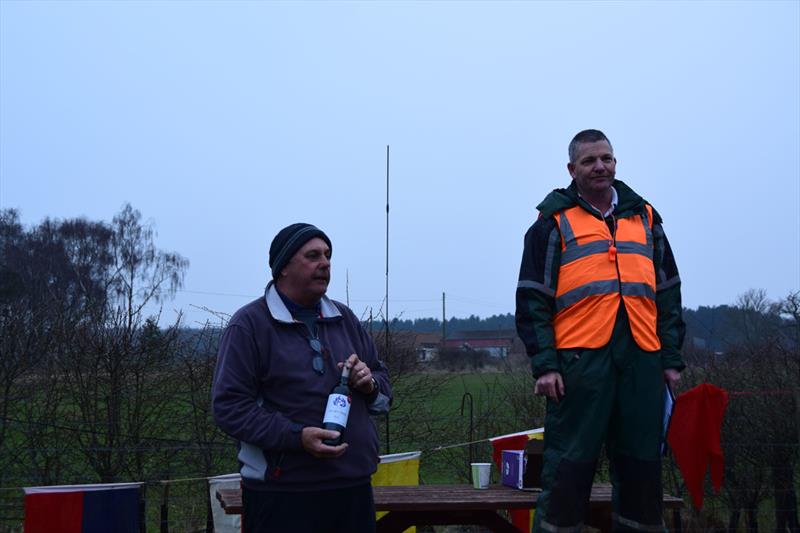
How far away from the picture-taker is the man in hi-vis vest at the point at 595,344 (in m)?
3.04

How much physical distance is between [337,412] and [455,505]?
1.20 m

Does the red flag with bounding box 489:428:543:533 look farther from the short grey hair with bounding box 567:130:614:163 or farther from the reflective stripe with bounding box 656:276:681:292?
the short grey hair with bounding box 567:130:614:163

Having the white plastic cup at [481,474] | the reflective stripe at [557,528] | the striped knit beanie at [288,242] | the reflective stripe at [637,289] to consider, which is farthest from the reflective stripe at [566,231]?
the white plastic cup at [481,474]

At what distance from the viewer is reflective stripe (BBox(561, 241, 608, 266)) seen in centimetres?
318

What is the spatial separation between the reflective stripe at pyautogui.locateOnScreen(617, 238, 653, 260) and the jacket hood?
134 mm

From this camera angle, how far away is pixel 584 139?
3.35 metres

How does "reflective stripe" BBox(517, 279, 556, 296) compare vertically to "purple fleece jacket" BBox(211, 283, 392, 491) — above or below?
above

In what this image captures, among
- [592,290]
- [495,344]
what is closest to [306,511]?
[592,290]

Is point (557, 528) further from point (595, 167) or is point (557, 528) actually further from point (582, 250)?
point (595, 167)

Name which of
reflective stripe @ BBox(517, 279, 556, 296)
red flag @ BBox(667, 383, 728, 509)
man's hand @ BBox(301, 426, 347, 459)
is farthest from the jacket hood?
man's hand @ BBox(301, 426, 347, 459)

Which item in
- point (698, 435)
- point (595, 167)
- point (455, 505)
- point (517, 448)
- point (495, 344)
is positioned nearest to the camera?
point (595, 167)

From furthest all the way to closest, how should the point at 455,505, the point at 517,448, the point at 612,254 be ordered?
the point at 517,448
the point at 455,505
the point at 612,254

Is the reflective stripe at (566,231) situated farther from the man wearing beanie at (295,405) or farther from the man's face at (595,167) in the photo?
the man wearing beanie at (295,405)

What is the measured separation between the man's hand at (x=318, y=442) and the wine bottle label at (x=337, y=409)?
4 centimetres
